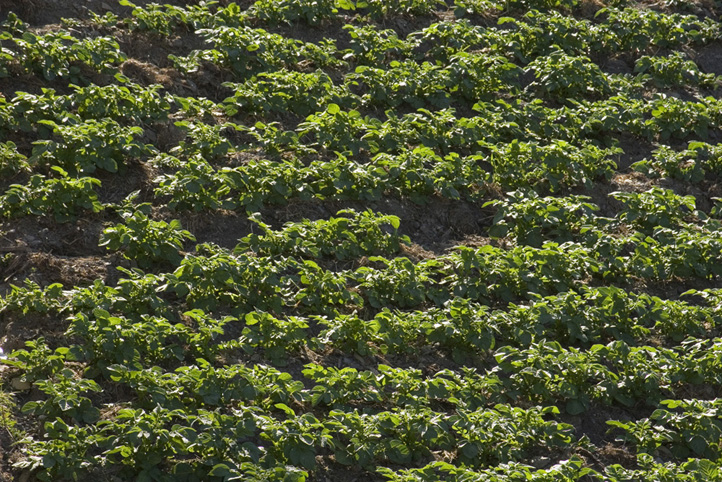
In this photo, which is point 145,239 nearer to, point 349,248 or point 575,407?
point 349,248

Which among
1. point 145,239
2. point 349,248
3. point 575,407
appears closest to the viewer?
point 575,407

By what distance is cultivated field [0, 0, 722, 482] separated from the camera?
214 inches

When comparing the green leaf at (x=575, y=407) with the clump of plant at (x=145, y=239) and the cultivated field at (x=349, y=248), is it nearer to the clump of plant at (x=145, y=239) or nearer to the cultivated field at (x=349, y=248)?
the cultivated field at (x=349, y=248)

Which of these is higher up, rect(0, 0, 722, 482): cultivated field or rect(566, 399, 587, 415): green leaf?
rect(0, 0, 722, 482): cultivated field

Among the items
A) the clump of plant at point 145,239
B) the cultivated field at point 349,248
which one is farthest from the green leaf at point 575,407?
the clump of plant at point 145,239

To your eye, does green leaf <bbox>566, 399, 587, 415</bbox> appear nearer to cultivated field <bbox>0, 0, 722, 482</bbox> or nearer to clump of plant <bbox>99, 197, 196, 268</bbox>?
cultivated field <bbox>0, 0, 722, 482</bbox>

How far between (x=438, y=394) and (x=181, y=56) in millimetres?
4850

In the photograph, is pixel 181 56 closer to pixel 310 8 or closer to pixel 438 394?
pixel 310 8

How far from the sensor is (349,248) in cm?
704

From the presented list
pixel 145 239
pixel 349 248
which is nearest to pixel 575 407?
pixel 349 248

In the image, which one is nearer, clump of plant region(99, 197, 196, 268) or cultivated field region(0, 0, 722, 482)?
cultivated field region(0, 0, 722, 482)

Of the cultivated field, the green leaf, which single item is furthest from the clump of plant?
the green leaf

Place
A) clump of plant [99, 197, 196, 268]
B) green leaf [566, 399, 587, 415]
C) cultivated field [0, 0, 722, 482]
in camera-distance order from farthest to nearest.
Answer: clump of plant [99, 197, 196, 268]
green leaf [566, 399, 587, 415]
cultivated field [0, 0, 722, 482]

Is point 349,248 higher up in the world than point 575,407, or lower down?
higher up
